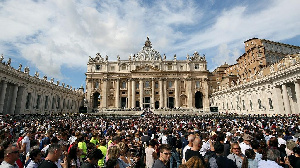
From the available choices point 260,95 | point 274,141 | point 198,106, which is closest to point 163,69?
point 198,106

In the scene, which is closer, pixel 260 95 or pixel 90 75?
pixel 260 95

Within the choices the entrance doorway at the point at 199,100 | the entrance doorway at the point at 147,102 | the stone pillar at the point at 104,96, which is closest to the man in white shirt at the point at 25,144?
the entrance doorway at the point at 147,102

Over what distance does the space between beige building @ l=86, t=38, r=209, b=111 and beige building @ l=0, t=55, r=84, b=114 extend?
1379 cm

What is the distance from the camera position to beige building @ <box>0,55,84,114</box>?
28891 mm

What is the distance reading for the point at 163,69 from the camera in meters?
62.9

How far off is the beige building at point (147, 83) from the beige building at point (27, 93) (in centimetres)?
1379

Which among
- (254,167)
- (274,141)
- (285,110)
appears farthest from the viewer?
(285,110)

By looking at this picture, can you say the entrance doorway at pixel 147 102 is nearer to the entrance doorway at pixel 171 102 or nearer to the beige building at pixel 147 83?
the beige building at pixel 147 83

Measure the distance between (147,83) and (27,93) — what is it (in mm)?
35710

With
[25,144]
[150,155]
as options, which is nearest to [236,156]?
[150,155]

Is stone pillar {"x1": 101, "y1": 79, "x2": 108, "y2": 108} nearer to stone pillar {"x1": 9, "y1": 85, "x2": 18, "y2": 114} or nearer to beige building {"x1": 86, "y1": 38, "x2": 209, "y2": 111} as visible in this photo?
beige building {"x1": 86, "y1": 38, "x2": 209, "y2": 111}

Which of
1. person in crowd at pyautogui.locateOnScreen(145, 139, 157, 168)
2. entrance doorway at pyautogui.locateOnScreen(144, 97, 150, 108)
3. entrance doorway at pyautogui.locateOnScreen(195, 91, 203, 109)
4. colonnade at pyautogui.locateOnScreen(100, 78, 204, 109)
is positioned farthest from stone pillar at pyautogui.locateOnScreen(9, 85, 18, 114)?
entrance doorway at pyautogui.locateOnScreen(195, 91, 203, 109)

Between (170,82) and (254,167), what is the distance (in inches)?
2278

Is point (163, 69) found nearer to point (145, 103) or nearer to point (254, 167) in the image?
point (145, 103)
